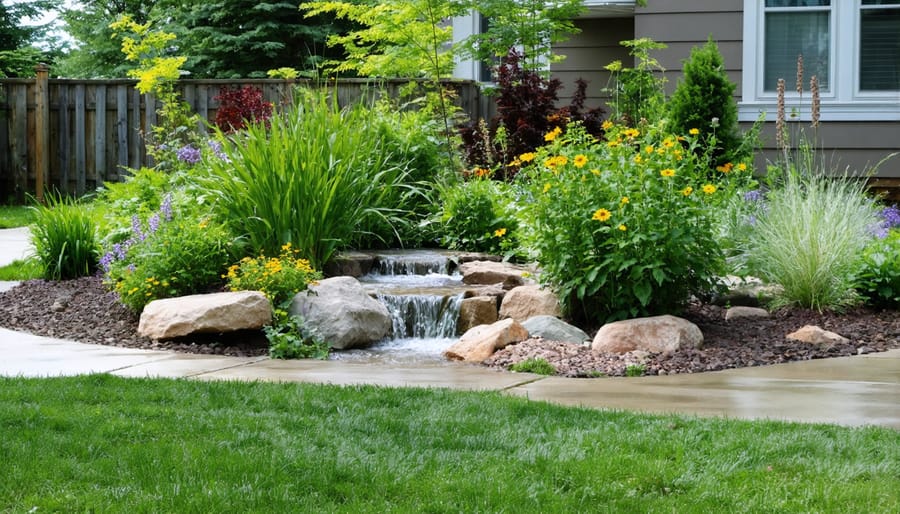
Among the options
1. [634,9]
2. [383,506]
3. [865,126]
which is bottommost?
[383,506]

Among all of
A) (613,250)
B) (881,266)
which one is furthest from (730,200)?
(613,250)

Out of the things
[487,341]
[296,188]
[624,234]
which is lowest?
[487,341]

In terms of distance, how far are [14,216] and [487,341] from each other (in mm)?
10415

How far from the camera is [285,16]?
78.4ft

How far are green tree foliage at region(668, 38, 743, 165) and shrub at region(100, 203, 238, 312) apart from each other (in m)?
5.57

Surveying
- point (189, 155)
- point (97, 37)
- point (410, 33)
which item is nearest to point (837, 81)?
point (410, 33)

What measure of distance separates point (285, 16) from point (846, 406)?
20.7m

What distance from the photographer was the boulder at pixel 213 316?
7039 millimetres

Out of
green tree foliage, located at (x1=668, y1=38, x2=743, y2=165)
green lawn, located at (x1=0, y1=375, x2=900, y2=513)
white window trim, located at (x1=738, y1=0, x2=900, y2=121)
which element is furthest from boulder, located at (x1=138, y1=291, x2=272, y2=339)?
white window trim, located at (x1=738, y1=0, x2=900, y2=121)

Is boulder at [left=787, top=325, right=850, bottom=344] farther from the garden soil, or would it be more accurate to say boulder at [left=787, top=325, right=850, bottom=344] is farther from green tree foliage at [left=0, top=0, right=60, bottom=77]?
green tree foliage at [left=0, top=0, right=60, bottom=77]

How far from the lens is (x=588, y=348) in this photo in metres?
6.72

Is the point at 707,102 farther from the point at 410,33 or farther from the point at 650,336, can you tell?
the point at 650,336

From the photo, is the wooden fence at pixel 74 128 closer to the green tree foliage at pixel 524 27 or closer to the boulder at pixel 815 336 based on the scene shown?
the green tree foliage at pixel 524 27

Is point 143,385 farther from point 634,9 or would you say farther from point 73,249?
point 634,9
